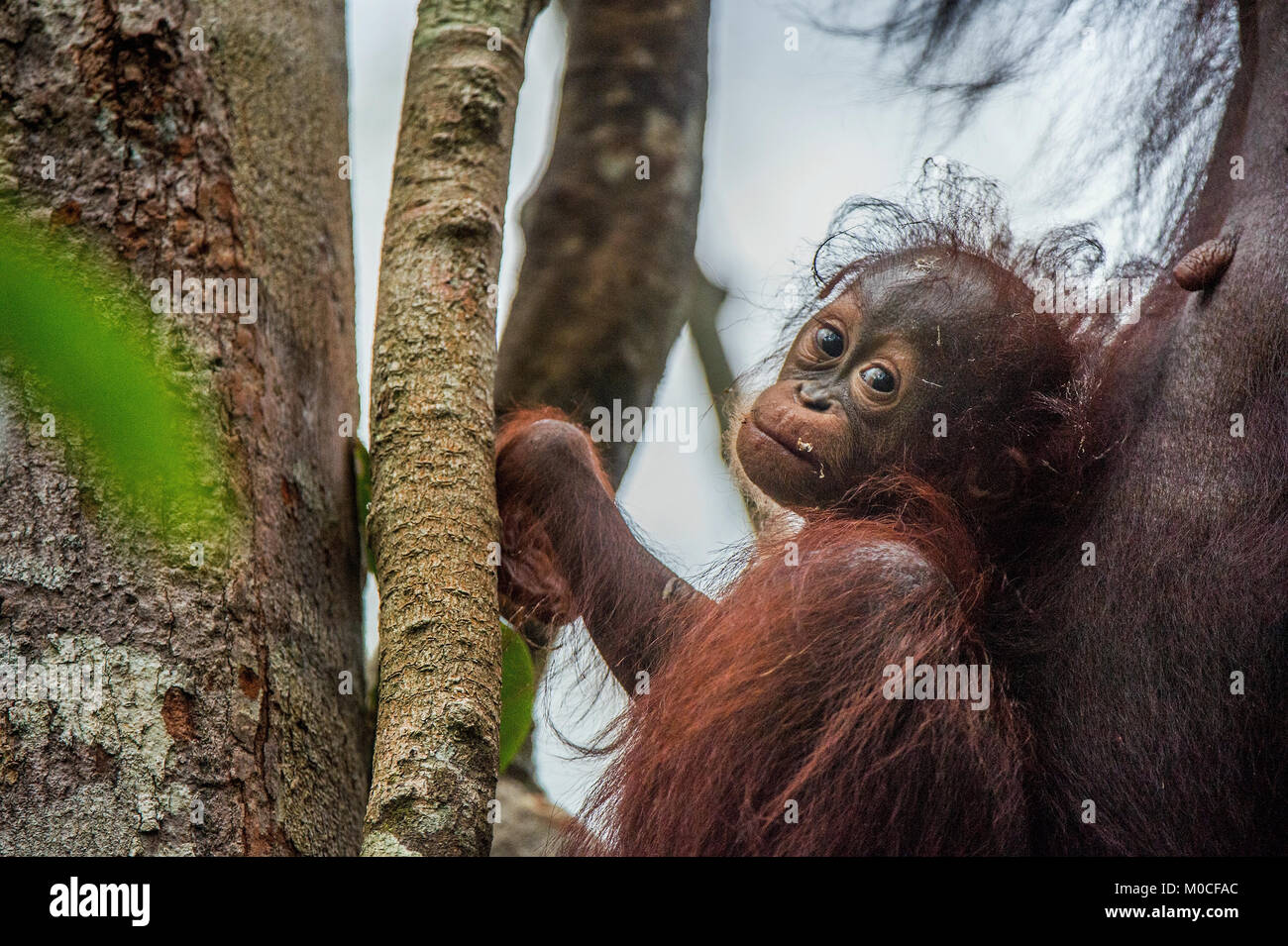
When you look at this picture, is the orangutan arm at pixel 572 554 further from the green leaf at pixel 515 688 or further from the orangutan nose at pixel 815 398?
the orangutan nose at pixel 815 398

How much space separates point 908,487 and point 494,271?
106cm

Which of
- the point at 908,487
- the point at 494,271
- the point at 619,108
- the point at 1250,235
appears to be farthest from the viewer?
the point at 619,108

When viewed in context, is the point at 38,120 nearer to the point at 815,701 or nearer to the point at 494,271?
the point at 494,271

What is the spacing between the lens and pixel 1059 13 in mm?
3066

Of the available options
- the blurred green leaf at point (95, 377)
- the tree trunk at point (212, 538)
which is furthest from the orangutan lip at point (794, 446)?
the blurred green leaf at point (95, 377)

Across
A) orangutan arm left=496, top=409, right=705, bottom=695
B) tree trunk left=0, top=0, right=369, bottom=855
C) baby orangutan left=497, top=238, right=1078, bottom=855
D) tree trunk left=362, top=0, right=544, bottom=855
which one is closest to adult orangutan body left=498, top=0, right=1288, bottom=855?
baby orangutan left=497, top=238, right=1078, bottom=855

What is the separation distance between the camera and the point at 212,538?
6.15ft

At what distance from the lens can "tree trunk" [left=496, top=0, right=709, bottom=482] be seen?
3750 mm

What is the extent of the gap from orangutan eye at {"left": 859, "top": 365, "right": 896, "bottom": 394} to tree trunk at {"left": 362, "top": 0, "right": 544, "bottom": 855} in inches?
39.3

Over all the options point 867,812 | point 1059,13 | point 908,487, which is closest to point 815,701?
point 867,812

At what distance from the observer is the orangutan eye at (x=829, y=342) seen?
9.94 ft

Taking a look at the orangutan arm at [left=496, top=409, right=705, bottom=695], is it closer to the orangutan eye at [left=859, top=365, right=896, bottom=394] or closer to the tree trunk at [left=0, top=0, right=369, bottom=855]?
the tree trunk at [left=0, top=0, right=369, bottom=855]

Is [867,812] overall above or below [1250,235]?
below

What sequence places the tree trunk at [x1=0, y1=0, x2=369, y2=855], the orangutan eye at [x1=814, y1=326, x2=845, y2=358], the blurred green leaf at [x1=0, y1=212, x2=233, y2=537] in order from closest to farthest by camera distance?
the blurred green leaf at [x1=0, y1=212, x2=233, y2=537]
the tree trunk at [x1=0, y1=0, x2=369, y2=855]
the orangutan eye at [x1=814, y1=326, x2=845, y2=358]
